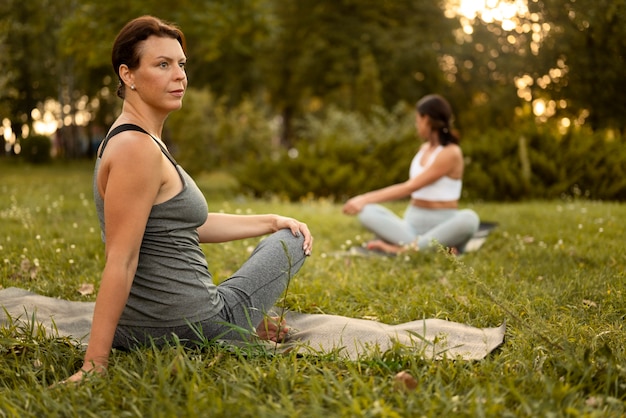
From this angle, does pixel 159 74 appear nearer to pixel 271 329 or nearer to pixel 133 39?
pixel 133 39

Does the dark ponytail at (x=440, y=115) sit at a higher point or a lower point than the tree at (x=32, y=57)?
lower

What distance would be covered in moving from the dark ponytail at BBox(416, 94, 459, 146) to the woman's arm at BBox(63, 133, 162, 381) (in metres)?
4.05

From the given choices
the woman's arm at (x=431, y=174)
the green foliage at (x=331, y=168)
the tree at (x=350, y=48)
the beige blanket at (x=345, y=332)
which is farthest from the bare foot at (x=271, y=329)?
the tree at (x=350, y=48)

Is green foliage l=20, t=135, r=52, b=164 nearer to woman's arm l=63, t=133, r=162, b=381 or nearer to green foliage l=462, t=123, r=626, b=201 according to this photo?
green foliage l=462, t=123, r=626, b=201

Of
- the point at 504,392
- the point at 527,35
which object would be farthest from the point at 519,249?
the point at 527,35

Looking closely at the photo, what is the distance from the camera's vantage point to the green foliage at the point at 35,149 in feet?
81.8

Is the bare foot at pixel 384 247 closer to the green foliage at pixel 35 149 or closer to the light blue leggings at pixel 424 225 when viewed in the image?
the light blue leggings at pixel 424 225

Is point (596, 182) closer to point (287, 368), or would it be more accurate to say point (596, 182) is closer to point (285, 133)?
point (287, 368)

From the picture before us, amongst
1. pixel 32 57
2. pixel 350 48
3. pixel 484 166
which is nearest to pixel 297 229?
pixel 484 166

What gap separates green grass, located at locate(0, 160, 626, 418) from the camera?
7.28ft

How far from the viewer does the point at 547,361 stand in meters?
2.60

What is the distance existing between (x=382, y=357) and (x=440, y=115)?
3827 millimetres

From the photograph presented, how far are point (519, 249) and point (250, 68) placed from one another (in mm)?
23099

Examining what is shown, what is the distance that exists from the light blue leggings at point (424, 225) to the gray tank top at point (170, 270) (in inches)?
127
